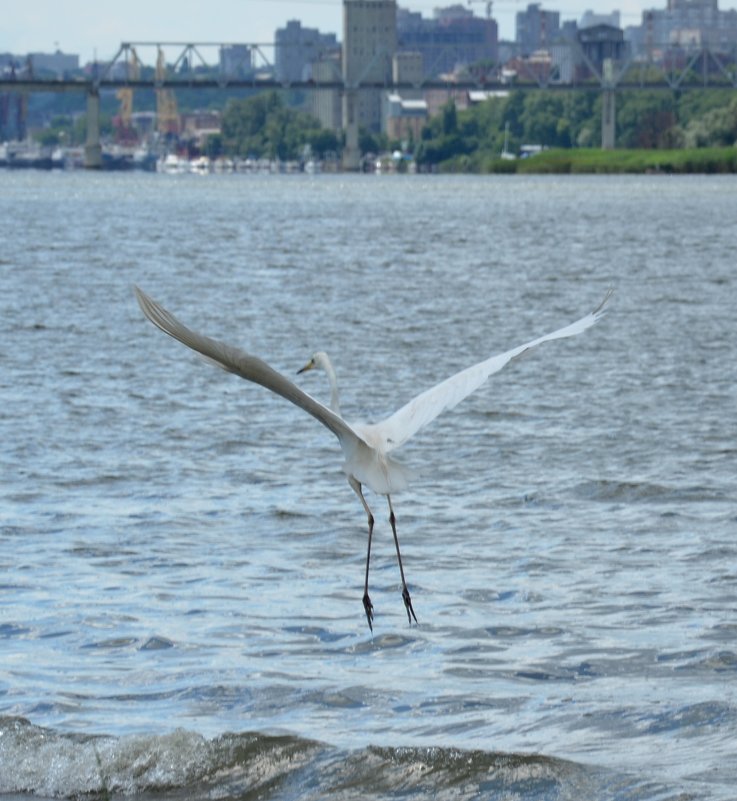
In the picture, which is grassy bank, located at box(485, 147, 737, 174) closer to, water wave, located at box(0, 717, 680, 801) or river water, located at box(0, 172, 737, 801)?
river water, located at box(0, 172, 737, 801)

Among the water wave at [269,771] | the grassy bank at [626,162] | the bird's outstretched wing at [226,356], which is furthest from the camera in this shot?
Result: the grassy bank at [626,162]

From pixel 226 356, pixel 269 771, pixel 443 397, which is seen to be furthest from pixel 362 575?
pixel 226 356

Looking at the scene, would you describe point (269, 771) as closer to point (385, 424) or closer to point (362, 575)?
point (385, 424)

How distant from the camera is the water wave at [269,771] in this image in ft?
28.2

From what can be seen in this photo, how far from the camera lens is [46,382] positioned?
2412cm

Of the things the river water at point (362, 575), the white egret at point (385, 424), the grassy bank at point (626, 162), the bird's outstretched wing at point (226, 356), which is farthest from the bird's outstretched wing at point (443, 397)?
the grassy bank at point (626, 162)

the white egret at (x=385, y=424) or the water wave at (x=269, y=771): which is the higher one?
the white egret at (x=385, y=424)

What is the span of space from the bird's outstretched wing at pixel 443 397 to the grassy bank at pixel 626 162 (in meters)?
146

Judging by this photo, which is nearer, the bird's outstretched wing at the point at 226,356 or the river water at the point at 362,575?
the bird's outstretched wing at the point at 226,356

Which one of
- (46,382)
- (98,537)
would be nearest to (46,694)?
(98,537)

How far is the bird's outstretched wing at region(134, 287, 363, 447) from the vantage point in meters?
7.54

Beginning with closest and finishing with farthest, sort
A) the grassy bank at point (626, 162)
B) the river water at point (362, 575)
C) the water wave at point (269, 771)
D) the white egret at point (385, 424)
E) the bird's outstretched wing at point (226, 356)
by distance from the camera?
the bird's outstretched wing at point (226, 356) < the water wave at point (269, 771) < the white egret at point (385, 424) < the river water at point (362, 575) < the grassy bank at point (626, 162)

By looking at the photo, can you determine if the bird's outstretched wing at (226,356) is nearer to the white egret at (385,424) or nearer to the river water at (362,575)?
the white egret at (385,424)

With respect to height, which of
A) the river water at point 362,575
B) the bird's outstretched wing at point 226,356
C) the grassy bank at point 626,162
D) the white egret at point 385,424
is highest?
the bird's outstretched wing at point 226,356
